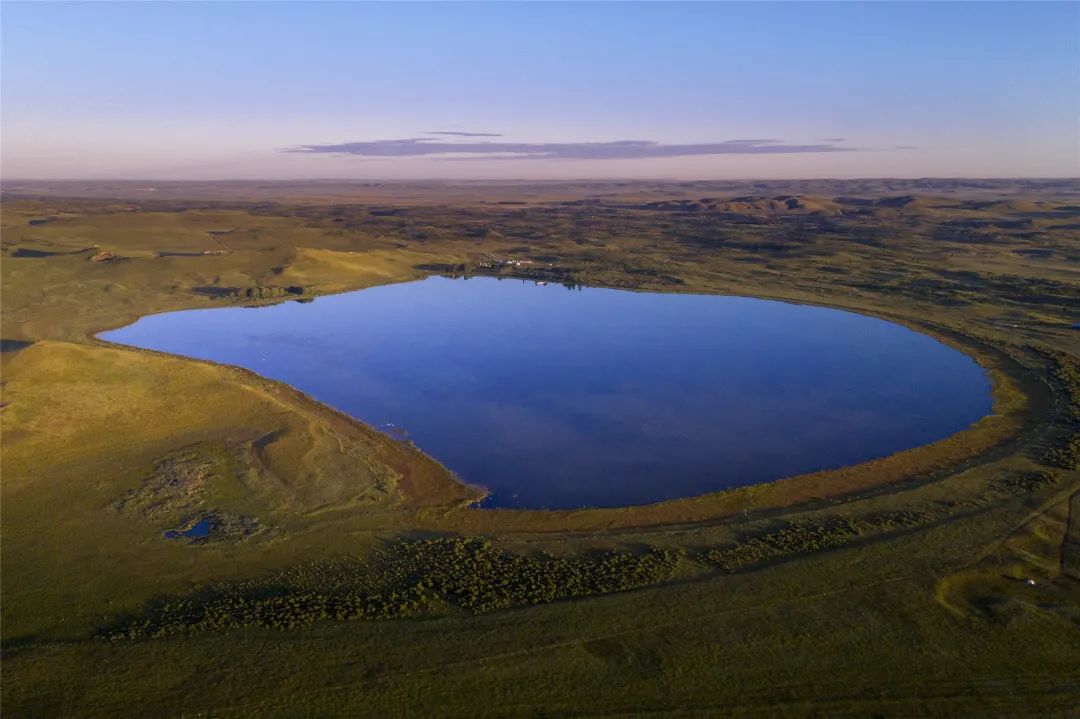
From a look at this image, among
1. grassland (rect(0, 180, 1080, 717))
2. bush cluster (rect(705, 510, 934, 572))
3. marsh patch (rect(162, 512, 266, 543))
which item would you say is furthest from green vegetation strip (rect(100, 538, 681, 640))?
marsh patch (rect(162, 512, 266, 543))

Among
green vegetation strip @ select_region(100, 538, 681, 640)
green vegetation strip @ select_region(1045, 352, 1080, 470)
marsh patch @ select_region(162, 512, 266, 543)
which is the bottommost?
green vegetation strip @ select_region(100, 538, 681, 640)

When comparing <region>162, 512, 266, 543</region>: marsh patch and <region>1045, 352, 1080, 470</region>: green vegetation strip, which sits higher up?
<region>1045, 352, 1080, 470</region>: green vegetation strip

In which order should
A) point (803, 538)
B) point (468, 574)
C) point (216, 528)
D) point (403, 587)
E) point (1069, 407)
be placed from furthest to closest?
1. point (1069, 407)
2. point (216, 528)
3. point (803, 538)
4. point (468, 574)
5. point (403, 587)

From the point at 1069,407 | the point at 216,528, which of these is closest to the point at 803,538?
the point at 216,528

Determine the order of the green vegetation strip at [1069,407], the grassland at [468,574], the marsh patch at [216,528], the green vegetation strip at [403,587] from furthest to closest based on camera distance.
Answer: the green vegetation strip at [1069,407]
the marsh patch at [216,528]
the green vegetation strip at [403,587]
the grassland at [468,574]

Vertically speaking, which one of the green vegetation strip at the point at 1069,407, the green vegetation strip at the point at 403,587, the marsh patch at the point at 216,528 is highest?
the green vegetation strip at the point at 1069,407

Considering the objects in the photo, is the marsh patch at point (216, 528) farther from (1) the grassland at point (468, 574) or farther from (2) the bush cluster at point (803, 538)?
(2) the bush cluster at point (803, 538)

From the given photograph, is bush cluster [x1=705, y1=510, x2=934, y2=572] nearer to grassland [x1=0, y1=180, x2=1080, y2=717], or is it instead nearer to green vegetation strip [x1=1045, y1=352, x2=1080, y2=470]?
grassland [x1=0, y1=180, x2=1080, y2=717]

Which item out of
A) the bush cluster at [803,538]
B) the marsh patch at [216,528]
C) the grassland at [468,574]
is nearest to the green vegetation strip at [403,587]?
the grassland at [468,574]

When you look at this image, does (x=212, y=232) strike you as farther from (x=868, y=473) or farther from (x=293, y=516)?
(x=868, y=473)

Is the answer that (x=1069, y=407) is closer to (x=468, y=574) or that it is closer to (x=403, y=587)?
(x=468, y=574)
